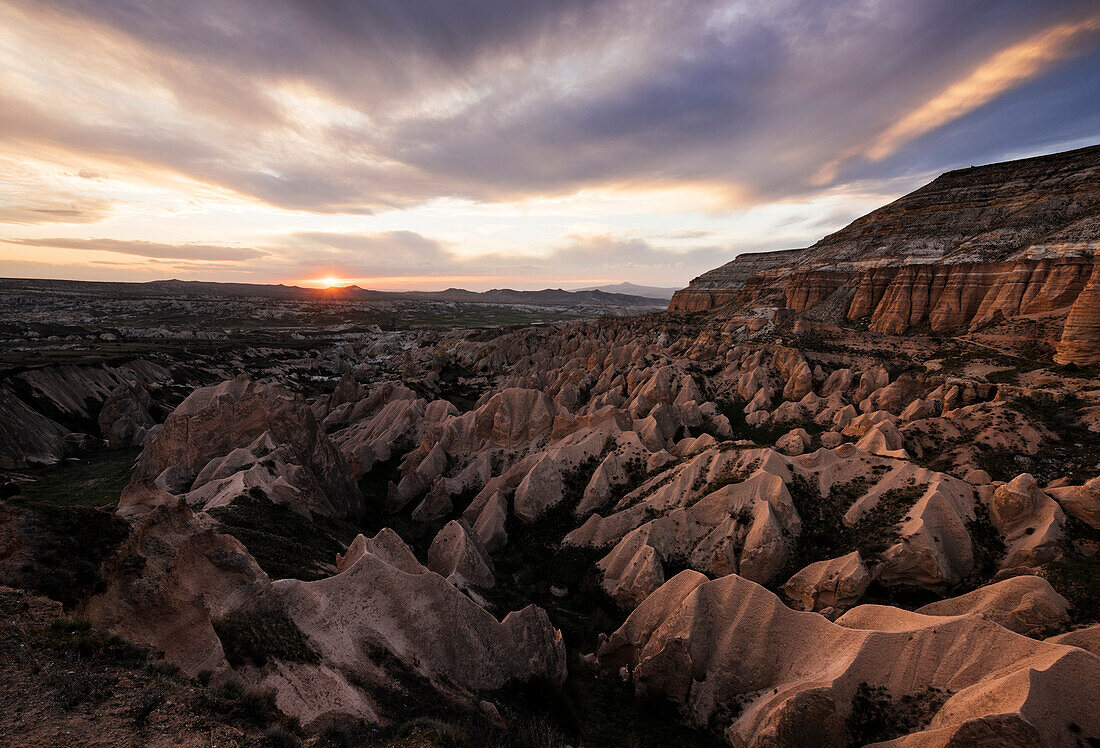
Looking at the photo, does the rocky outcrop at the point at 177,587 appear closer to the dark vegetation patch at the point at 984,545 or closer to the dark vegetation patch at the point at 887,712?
the dark vegetation patch at the point at 887,712

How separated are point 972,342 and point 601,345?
2308 inches

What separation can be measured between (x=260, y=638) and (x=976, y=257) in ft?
289

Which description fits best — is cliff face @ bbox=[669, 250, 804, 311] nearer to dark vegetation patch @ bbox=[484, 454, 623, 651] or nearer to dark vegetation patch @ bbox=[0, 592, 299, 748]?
dark vegetation patch @ bbox=[484, 454, 623, 651]

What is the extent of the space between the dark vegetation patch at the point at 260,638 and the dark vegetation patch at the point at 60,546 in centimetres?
379

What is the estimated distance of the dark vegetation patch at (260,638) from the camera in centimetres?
1113

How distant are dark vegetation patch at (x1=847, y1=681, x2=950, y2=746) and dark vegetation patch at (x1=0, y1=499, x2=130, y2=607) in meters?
22.4

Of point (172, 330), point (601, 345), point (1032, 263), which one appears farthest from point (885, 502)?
point (172, 330)

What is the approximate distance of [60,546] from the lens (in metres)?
11.4

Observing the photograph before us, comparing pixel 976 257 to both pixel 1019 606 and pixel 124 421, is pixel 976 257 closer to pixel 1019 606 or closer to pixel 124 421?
pixel 1019 606

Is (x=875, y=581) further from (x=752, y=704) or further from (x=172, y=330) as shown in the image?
(x=172, y=330)

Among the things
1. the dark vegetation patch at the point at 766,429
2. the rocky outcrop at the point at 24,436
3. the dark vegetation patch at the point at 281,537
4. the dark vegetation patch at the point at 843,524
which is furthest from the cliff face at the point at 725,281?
the rocky outcrop at the point at 24,436

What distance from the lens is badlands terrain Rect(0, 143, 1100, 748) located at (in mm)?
10547

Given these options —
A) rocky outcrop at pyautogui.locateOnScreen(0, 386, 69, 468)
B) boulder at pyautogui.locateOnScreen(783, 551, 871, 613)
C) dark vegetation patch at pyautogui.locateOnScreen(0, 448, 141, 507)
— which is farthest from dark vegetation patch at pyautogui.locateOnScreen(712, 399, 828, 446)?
rocky outcrop at pyautogui.locateOnScreen(0, 386, 69, 468)

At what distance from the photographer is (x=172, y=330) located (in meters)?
141
